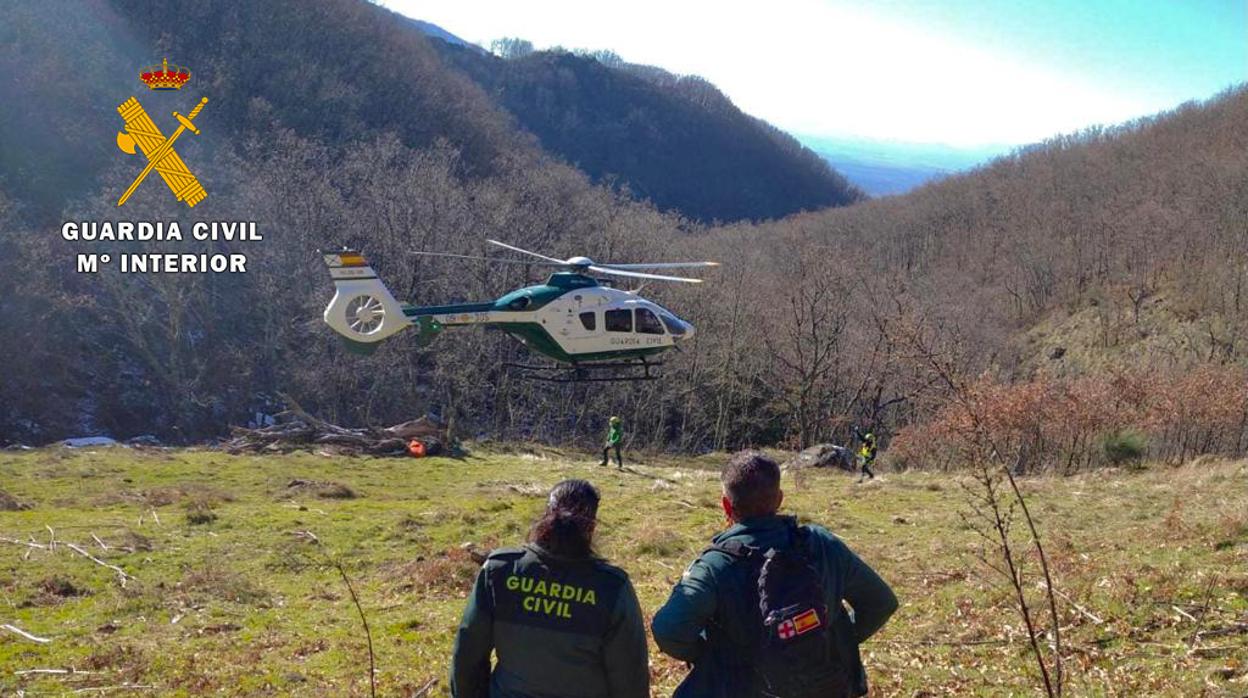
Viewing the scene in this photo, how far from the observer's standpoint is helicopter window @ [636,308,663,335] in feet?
47.6

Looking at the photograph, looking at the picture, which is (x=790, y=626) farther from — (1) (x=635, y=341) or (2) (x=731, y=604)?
(1) (x=635, y=341)

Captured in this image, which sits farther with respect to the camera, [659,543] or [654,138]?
[654,138]

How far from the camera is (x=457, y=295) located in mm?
37219

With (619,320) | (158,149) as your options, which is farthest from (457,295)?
(158,149)

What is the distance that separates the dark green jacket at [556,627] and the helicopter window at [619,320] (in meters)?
10.5

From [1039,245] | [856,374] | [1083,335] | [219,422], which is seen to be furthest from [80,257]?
[1039,245]

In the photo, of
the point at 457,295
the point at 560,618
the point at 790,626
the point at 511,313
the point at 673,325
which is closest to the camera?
the point at 790,626

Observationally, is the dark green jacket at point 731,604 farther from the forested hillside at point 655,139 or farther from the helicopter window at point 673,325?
the forested hillside at point 655,139

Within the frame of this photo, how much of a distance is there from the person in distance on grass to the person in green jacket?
22 centimetres

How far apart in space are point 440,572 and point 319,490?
9509mm

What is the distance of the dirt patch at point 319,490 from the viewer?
67.6 feet

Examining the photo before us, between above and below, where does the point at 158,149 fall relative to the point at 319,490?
above

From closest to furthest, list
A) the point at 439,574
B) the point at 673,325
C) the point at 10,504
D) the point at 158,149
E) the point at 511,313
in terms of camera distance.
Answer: the point at 439,574 → the point at 511,313 → the point at 673,325 → the point at 10,504 → the point at 158,149

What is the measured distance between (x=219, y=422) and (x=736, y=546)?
147 feet
